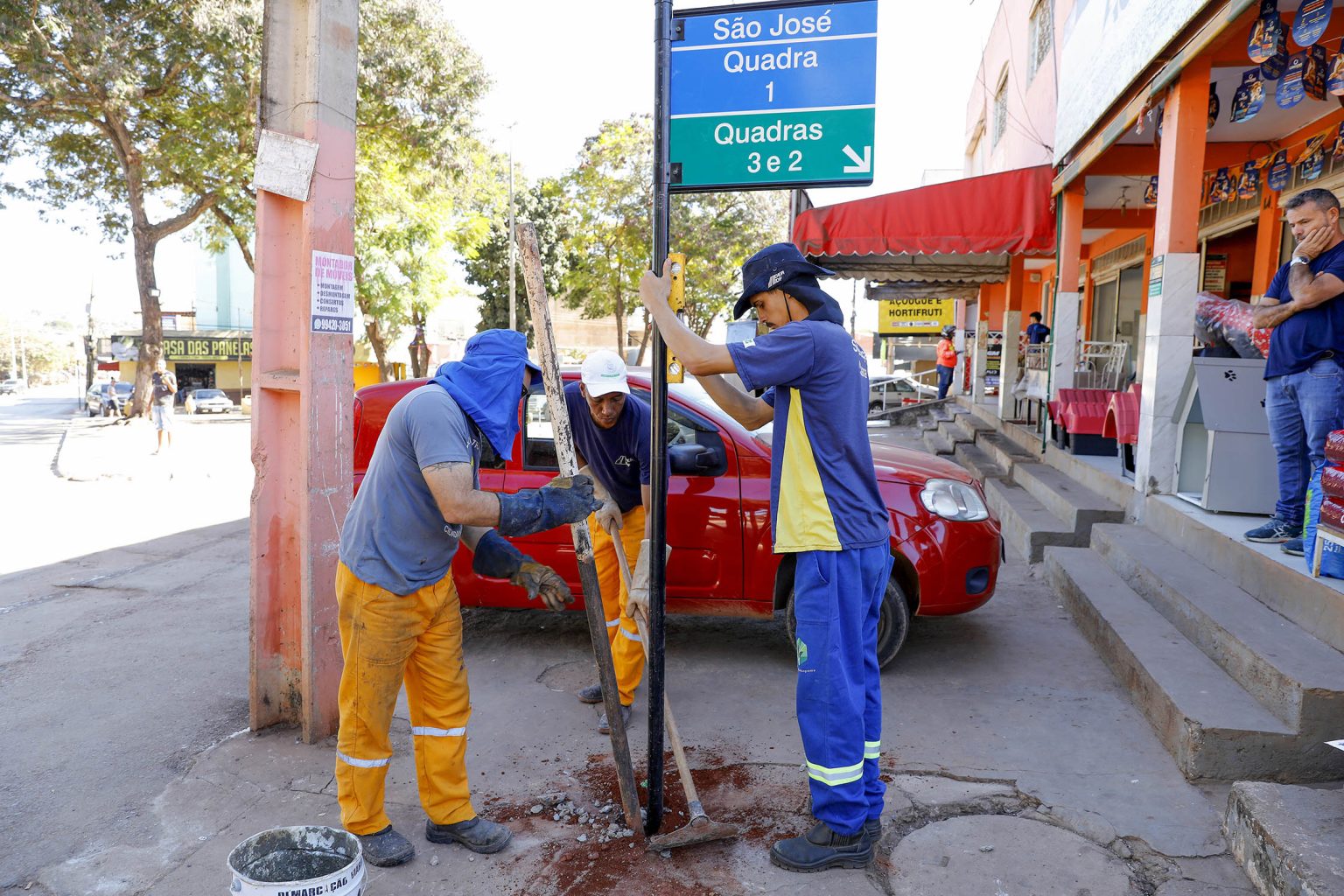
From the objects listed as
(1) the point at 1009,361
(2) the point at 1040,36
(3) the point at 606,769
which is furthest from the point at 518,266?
(3) the point at 606,769

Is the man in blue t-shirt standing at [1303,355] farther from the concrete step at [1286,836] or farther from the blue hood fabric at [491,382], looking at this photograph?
the blue hood fabric at [491,382]

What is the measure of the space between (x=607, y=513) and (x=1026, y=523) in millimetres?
4426

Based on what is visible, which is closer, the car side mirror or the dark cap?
the dark cap

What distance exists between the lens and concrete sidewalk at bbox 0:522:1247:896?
9.96ft

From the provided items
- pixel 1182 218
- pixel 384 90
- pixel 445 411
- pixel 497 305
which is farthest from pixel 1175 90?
pixel 497 305

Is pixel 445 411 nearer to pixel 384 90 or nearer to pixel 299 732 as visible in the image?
pixel 299 732

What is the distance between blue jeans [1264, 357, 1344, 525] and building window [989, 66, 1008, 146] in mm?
15295

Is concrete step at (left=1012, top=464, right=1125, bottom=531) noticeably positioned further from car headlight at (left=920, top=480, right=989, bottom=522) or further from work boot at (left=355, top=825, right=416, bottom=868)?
work boot at (left=355, top=825, right=416, bottom=868)

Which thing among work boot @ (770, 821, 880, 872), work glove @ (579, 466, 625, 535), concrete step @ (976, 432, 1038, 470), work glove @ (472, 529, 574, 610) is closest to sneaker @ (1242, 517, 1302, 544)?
work boot @ (770, 821, 880, 872)

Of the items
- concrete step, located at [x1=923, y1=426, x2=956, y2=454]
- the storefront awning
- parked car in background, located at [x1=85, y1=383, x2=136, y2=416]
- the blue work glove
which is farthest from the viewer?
parked car in background, located at [x1=85, y1=383, x2=136, y2=416]

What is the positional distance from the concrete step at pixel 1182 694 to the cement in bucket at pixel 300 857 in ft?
10.3

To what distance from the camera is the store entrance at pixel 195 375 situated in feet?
158

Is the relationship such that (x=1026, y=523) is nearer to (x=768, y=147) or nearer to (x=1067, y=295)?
(x=1067, y=295)

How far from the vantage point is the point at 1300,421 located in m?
4.68
